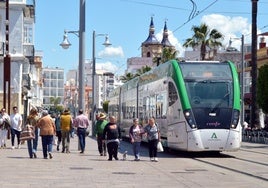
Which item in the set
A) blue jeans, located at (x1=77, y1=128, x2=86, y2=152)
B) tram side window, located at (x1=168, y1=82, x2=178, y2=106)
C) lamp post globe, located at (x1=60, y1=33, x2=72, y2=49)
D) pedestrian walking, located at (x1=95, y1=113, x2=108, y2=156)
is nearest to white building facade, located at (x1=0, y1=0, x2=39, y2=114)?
lamp post globe, located at (x1=60, y1=33, x2=72, y2=49)

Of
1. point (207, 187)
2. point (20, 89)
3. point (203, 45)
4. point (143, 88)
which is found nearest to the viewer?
point (207, 187)

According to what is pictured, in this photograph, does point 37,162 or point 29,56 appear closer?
point 37,162

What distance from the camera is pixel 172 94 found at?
963 inches

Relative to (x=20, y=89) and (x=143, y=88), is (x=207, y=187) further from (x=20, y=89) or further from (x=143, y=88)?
(x=20, y=89)

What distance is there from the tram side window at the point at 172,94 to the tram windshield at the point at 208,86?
67cm

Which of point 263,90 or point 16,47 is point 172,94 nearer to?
point 16,47

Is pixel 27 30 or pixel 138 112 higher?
pixel 27 30

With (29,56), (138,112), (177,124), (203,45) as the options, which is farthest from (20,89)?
(177,124)

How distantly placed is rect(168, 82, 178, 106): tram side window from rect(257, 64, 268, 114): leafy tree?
2199 centimetres

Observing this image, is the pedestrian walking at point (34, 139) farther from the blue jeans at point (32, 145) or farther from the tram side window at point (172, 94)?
the tram side window at point (172, 94)

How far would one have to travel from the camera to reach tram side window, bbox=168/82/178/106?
78.8 ft

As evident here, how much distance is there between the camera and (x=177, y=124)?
935 inches

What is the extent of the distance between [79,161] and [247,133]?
23590mm

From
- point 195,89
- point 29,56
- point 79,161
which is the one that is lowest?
point 79,161
